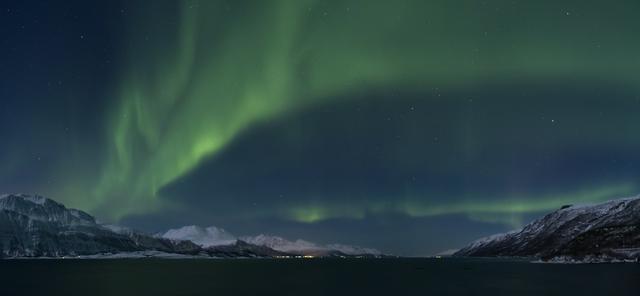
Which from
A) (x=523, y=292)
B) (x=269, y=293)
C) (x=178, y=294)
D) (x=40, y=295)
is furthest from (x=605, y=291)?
(x=40, y=295)

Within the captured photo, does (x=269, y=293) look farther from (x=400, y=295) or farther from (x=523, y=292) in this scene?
(x=523, y=292)

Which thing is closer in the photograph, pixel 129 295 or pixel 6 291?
pixel 129 295

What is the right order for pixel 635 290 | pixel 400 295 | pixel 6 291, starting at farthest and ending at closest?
pixel 6 291 → pixel 400 295 → pixel 635 290

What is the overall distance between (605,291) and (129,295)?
107308 millimetres

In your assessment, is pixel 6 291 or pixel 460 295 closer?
pixel 460 295

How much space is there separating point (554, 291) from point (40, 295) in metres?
120

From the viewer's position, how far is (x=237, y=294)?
374 feet

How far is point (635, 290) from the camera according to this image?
341ft

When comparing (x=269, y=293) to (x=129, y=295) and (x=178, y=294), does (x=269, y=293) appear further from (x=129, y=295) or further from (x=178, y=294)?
(x=129, y=295)

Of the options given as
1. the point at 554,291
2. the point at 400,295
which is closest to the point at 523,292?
the point at 554,291

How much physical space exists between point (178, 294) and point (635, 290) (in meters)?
102

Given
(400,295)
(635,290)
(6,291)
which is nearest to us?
(635,290)

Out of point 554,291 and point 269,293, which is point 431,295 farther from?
point 269,293

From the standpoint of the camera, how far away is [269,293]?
117 meters
